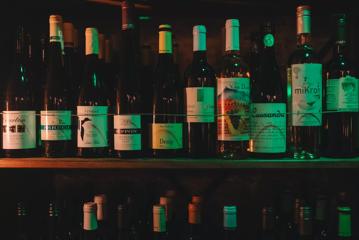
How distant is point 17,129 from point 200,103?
48 centimetres

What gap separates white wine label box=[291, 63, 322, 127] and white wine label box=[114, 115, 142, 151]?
390 millimetres

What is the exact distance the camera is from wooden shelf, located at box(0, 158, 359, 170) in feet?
2.87

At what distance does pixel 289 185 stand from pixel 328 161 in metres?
0.34

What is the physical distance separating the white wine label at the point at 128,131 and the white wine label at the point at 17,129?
9.3 inches

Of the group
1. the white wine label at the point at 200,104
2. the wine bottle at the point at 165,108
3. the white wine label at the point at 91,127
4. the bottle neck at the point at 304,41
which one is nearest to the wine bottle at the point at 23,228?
the white wine label at the point at 91,127

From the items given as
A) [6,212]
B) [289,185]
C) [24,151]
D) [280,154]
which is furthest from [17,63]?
[289,185]

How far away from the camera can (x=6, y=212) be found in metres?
1.09

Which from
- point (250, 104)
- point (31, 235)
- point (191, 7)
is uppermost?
point (191, 7)

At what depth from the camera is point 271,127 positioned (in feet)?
3.02

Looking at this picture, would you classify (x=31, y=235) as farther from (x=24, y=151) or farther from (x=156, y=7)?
(x=156, y=7)

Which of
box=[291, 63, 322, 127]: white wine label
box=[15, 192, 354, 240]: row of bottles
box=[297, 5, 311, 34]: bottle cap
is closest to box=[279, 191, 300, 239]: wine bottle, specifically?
box=[15, 192, 354, 240]: row of bottles

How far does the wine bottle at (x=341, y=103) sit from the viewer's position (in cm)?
94

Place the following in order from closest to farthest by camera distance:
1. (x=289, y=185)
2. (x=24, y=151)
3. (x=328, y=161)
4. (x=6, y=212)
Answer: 1. (x=328, y=161)
2. (x=24, y=151)
3. (x=6, y=212)
4. (x=289, y=185)

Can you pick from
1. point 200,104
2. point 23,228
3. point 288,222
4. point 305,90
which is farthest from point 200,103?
point 23,228
